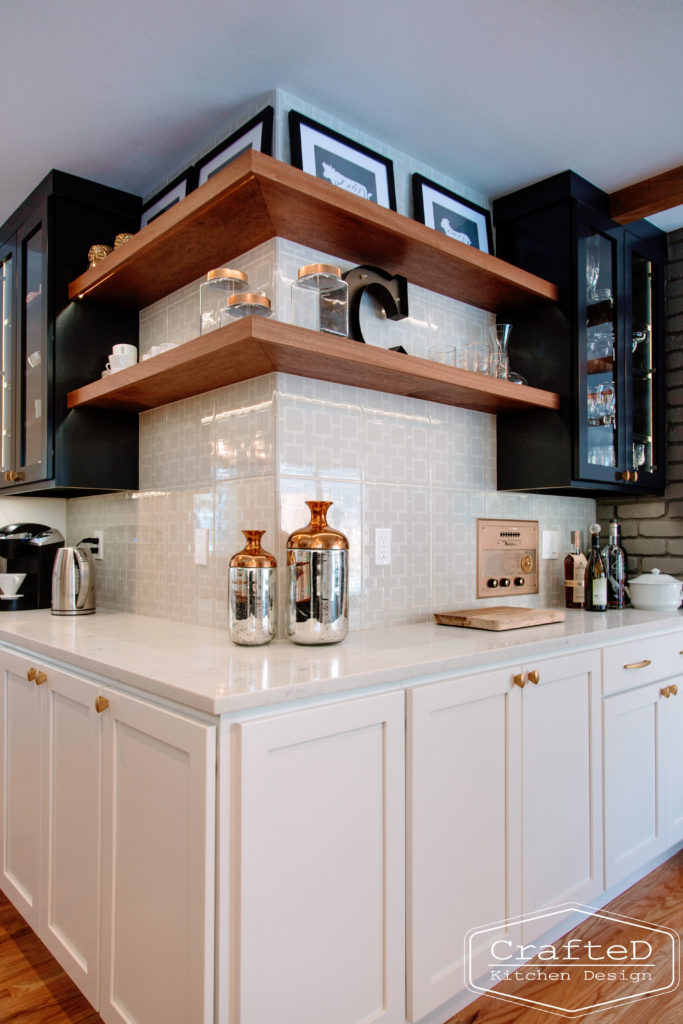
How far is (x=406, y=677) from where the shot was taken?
4.60 feet

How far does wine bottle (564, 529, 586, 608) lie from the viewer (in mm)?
2588

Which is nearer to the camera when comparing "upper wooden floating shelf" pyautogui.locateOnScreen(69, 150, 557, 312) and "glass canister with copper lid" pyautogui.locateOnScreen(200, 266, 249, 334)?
"upper wooden floating shelf" pyautogui.locateOnScreen(69, 150, 557, 312)

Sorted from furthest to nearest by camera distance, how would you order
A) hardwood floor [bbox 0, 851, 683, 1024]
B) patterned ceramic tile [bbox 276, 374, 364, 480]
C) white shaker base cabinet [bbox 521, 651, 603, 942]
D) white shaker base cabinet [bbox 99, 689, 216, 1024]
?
patterned ceramic tile [bbox 276, 374, 364, 480] < white shaker base cabinet [bbox 521, 651, 603, 942] < hardwood floor [bbox 0, 851, 683, 1024] < white shaker base cabinet [bbox 99, 689, 216, 1024]

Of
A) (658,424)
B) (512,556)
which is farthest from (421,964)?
(658,424)

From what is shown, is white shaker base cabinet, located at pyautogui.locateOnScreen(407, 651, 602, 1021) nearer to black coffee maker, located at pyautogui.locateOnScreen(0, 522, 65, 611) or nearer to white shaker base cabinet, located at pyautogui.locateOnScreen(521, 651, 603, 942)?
white shaker base cabinet, located at pyautogui.locateOnScreen(521, 651, 603, 942)

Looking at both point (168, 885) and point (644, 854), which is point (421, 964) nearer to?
point (168, 885)

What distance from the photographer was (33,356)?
2.37 m

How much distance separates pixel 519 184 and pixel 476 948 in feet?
8.03

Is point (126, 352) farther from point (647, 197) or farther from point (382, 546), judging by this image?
point (647, 197)

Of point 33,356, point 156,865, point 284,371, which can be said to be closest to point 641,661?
point 284,371

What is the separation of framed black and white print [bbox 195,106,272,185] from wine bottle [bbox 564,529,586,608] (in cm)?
→ 178

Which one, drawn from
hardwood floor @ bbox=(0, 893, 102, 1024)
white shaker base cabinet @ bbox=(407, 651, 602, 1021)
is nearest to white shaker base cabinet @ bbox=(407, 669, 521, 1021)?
white shaker base cabinet @ bbox=(407, 651, 602, 1021)

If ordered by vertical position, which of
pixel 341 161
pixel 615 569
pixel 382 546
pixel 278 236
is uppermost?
pixel 341 161

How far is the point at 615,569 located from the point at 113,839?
2080 mm
